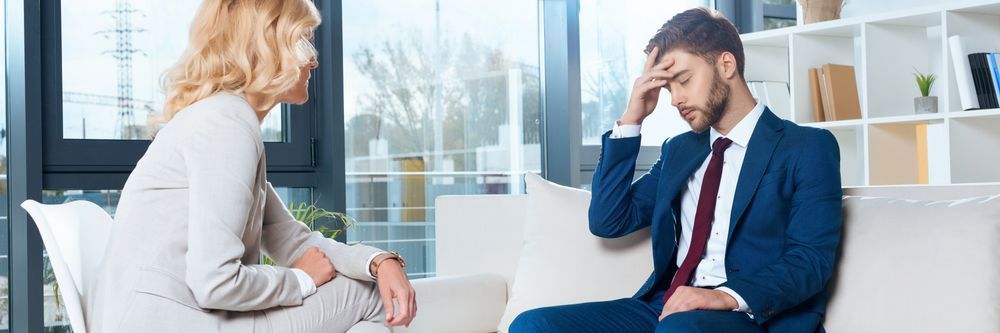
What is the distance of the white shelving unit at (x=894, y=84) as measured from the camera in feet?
10.6

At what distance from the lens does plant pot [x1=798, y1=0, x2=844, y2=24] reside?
147 inches

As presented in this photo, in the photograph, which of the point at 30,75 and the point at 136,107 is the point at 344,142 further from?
the point at 30,75

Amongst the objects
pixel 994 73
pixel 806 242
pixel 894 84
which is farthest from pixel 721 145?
pixel 894 84

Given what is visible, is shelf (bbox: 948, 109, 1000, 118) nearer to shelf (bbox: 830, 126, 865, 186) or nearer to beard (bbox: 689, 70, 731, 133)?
shelf (bbox: 830, 126, 865, 186)

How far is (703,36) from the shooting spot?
202 cm

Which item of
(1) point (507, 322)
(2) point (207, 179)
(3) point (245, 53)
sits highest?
(3) point (245, 53)

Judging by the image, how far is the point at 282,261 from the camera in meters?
1.95

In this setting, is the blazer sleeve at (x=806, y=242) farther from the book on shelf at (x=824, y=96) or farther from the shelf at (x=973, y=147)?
the book on shelf at (x=824, y=96)

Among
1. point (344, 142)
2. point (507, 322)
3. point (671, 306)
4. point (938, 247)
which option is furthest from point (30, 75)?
point (938, 247)

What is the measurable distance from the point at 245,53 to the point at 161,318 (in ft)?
1.58

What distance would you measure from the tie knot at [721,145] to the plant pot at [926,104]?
64.7 inches

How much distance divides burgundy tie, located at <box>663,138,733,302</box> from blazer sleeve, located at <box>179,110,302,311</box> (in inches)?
34.4

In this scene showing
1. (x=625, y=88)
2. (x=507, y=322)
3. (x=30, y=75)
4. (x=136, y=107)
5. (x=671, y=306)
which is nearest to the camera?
(x=671, y=306)

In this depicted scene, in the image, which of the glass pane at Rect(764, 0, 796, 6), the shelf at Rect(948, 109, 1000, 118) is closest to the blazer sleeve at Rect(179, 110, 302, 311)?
the shelf at Rect(948, 109, 1000, 118)
